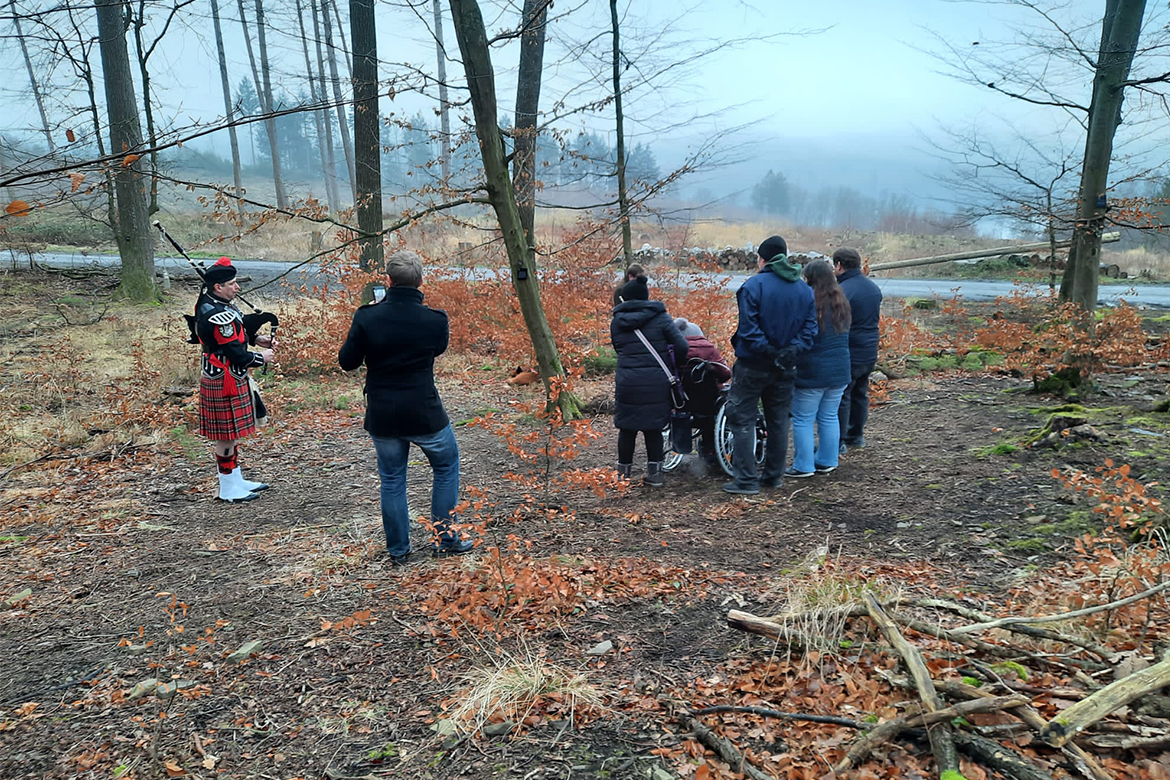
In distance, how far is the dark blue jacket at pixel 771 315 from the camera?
5.61m

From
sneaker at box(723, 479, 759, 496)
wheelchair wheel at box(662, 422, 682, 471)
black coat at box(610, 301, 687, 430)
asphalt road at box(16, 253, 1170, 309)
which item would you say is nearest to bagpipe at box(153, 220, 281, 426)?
black coat at box(610, 301, 687, 430)

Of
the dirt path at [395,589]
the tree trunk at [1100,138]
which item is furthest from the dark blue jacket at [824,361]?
the tree trunk at [1100,138]

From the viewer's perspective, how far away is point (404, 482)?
4695 millimetres

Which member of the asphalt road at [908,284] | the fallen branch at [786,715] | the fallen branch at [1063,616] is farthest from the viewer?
the asphalt road at [908,284]

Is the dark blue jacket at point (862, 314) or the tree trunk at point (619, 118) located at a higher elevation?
the tree trunk at point (619, 118)

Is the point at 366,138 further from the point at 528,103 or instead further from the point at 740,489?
the point at 740,489

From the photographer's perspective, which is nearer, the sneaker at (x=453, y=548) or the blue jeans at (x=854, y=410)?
the sneaker at (x=453, y=548)

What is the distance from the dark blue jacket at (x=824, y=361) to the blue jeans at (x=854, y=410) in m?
0.82

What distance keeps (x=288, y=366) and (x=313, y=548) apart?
6.60 m

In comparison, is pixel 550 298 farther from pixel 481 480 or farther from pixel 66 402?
pixel 66 402

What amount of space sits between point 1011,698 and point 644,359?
152 inches

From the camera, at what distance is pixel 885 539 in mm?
4934

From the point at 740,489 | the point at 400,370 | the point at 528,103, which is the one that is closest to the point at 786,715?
the point at 400,370

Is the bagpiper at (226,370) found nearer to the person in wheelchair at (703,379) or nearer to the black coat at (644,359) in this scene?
the black coat at (644,359)
